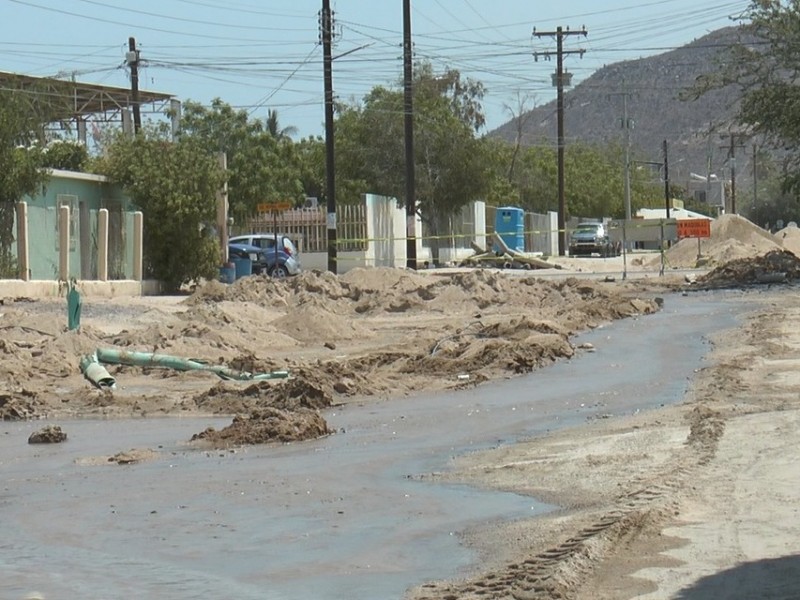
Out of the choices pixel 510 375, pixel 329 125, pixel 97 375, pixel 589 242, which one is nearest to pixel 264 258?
pixel 329 125

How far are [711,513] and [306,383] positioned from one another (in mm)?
8988

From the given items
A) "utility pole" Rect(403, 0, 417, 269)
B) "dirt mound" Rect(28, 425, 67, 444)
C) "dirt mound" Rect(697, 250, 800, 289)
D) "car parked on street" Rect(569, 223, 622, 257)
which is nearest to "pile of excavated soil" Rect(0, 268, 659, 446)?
"dirt mound" Rect(28, 425, 67, 444)

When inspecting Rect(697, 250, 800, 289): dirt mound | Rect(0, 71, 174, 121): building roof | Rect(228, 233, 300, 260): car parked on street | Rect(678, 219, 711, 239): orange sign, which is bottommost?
Rect(697, 250, 800, 289): dirt mound

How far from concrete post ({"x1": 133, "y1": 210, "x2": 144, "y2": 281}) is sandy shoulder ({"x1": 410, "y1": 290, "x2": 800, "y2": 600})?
2490cm

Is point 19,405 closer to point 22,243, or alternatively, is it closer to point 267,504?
point 267,504

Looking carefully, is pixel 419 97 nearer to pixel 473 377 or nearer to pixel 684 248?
pixel 684 248

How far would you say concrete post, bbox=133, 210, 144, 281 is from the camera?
39.1 metres

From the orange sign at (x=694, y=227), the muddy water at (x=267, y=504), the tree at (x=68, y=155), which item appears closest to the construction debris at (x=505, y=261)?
the orange sign at (x=694, y=227)

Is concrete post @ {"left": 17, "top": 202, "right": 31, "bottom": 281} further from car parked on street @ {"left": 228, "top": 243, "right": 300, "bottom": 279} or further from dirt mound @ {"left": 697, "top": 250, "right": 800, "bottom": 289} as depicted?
dirt mound @ {"left": 697, "top": 250, "right": 800, "bottom": 289}

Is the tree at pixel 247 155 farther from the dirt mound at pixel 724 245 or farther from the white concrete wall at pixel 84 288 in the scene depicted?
the white concrete wall at pixel 84 288

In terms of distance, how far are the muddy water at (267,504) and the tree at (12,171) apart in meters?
17.8

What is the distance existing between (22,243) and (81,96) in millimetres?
29374

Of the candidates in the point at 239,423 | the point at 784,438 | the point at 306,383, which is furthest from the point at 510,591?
the point at 306,383

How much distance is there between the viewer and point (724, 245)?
214ft
